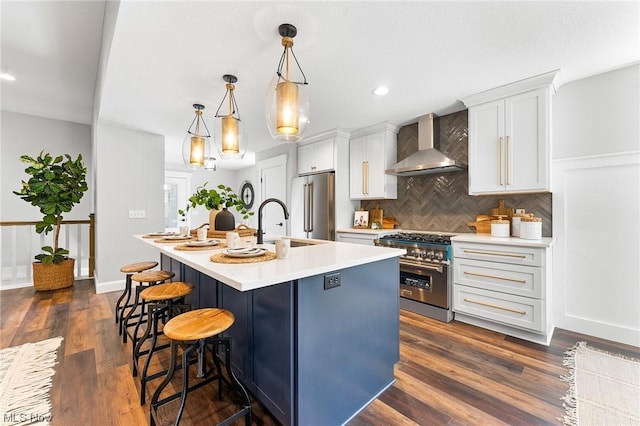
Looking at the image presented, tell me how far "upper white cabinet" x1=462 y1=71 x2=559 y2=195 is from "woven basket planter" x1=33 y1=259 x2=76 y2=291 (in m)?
5.53

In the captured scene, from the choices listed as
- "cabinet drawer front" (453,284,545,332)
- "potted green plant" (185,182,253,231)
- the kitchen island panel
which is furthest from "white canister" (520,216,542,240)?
"potted green plant" (185,182,253,231)

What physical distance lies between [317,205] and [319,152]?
0.85 m

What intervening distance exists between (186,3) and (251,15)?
0.37 m

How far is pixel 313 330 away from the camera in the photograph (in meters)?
1.31

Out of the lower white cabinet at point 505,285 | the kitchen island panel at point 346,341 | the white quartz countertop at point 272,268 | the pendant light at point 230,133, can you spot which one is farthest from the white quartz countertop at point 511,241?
the pendant light at point 230,133

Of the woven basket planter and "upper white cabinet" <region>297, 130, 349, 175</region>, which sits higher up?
"upper white cabinet" <region>297, 130, 349, 175</region>

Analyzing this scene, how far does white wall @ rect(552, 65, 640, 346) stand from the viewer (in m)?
2.30

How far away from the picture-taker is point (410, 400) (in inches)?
64.2

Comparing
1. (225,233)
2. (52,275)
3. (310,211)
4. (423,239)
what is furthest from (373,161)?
(52,275)

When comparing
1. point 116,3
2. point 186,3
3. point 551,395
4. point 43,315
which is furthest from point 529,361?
point 43,315

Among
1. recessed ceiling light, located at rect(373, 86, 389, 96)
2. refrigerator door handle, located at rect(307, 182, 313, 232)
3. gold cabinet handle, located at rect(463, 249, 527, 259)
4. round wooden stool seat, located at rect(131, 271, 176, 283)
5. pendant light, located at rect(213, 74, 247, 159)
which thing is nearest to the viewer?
round wooden stool seat, located at rect(131, 271, 176, 283)

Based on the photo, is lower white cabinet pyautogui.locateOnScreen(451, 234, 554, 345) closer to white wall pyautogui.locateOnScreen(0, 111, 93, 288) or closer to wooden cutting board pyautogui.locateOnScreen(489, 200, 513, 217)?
wooden cutting board pyautogui.locateOnScreen(489, 200, 513, 217)

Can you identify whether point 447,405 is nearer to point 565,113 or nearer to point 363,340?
point 363,340

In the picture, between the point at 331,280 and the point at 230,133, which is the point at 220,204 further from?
the point at 331,280
